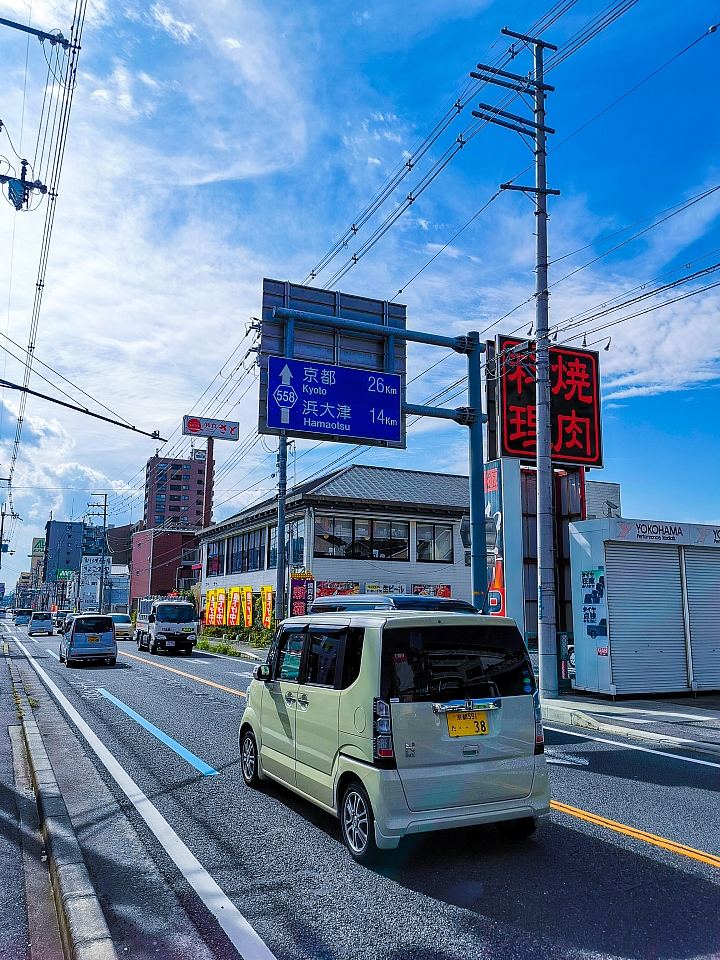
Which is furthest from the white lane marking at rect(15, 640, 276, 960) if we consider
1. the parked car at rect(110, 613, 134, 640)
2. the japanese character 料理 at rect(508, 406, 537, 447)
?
the parked car at rect(110, 613, 134, 640)

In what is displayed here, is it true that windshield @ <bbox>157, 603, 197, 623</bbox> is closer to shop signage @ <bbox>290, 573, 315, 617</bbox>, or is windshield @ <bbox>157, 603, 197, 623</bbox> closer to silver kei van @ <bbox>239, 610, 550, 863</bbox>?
shop signage @ <bbox>290, 573, 315, 617</bbox>

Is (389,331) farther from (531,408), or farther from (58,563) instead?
(58,563)

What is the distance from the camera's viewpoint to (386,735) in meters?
5.49

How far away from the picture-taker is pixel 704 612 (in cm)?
1691

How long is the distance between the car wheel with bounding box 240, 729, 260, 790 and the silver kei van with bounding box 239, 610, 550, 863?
4.96ft

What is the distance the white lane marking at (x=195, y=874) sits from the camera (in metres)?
4.29

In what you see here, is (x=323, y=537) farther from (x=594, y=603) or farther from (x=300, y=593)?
(x=594, y=603)

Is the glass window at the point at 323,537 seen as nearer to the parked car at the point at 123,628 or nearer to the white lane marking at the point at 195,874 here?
the parked car at the point at 123,628

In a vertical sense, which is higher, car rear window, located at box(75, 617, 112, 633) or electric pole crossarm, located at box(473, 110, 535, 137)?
electric pole crossarm, located at box(473, 110, 535, 137)

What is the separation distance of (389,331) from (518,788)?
11389mm

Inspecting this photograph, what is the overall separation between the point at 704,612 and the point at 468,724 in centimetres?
1339

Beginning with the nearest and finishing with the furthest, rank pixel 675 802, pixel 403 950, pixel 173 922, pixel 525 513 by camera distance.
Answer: pixel 403 950, pixel 173 922, pixel 675 802, pixel 525 513

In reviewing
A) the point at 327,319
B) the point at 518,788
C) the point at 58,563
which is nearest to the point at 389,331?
the point at 327,319

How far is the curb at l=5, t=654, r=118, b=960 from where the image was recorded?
4117 millimetres
